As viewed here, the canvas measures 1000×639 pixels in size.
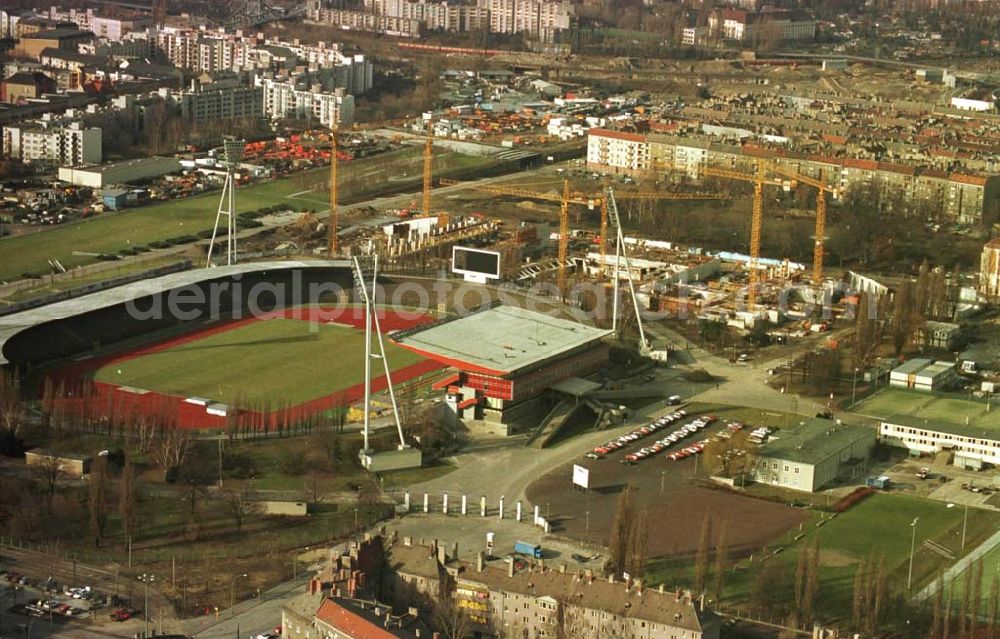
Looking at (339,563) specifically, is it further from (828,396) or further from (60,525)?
(828,396)

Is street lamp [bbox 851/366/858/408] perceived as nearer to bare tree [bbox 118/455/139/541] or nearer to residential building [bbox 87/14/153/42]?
bare tree [bbox 118/455/139/541]

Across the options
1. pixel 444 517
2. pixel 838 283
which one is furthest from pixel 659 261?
pixel 444 517

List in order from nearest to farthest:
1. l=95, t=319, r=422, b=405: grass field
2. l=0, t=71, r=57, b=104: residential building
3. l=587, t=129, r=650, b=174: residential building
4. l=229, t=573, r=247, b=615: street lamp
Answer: l=229, t=573, r=247, b=615: street lamp, l=95, t=319, r=422, b=405: grass field, l=587, t=129, r=650, b=174: residential building, l=0, t=71, r=57, b=104: residential building

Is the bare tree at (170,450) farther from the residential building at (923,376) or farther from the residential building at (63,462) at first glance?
the residential building at (923,376)

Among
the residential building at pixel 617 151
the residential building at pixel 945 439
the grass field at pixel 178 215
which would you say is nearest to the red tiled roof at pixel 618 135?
the residential building at pixel 617 151

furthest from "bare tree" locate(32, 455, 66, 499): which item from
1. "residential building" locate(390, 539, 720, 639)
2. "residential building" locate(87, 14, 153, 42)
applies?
"residential building" locate(87, 14, 153, 42)

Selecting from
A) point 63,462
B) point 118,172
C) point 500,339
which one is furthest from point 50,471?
point 118,172
